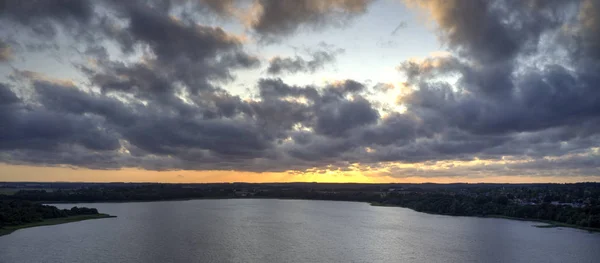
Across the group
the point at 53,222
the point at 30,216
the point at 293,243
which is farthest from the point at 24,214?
the point at 293,243

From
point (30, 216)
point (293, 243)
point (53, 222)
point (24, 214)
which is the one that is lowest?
point (293, 243)

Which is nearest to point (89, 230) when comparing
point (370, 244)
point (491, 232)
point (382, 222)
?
point (370, 244)

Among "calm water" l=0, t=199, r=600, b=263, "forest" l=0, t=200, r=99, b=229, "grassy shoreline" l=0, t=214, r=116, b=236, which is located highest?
"forest" l=0, t=200, r=99, b=229

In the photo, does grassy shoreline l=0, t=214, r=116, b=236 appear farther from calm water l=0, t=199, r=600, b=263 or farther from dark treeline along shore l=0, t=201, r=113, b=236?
calm water l=0, t=199, r=600, b=263

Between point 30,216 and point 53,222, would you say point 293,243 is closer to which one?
point 53,222

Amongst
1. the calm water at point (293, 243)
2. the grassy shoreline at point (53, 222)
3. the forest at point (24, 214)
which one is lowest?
the calm water at point (293, 243)

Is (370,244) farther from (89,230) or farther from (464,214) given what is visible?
(464,214)

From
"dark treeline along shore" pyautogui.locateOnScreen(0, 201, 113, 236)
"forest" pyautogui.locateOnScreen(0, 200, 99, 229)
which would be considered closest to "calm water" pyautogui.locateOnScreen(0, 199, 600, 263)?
"dark treeline along shore" pyautogui.locateOnScreen(0, 201, 113, 236)

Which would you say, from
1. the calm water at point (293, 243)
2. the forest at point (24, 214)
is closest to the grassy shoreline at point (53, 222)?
the forest at point (24, 214)

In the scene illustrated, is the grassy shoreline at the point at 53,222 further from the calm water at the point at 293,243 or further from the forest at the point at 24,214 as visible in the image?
the calm water at the point at 293,243
